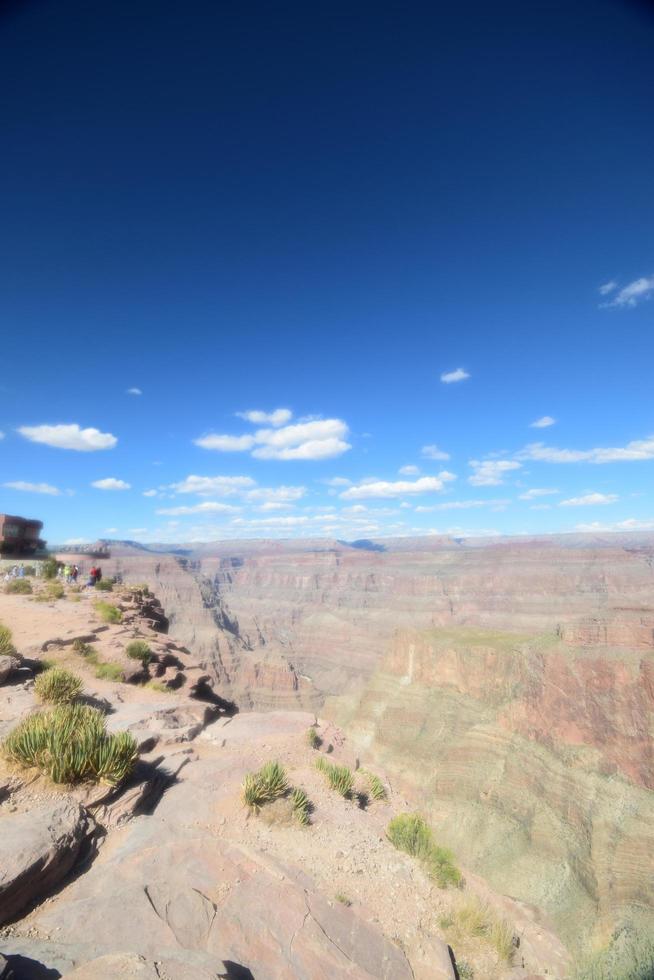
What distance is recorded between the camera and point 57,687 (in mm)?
11539

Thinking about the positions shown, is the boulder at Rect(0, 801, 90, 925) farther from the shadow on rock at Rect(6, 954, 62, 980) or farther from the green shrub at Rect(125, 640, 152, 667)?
the green shrub at Rect(125, 640, 152, 667)

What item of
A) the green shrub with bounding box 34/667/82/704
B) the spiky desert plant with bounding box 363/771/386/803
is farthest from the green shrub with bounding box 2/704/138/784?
the spiky desert plant with bounding box 363/771/386/803

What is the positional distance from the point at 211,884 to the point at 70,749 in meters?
3.24

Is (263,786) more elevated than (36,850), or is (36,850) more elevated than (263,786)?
(36,850)

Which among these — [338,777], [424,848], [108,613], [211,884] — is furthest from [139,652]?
[211,884]

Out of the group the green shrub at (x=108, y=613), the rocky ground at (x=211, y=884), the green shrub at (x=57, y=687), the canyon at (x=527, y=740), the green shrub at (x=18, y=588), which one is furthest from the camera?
the canyon at (x=527, y=740)

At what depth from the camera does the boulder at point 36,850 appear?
5066 mm

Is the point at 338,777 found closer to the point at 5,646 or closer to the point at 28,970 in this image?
the point at 28,970

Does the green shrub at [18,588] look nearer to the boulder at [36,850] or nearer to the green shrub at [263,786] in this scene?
the green shrub at [263,786]

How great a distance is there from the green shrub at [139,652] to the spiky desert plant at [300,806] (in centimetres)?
1004

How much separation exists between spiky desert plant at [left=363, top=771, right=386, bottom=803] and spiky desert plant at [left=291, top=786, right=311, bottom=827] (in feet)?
10.4

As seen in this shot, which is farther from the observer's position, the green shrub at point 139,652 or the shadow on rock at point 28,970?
the green shrub at point 139,652

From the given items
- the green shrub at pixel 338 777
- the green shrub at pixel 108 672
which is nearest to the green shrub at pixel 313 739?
the green shrub at pixel 338 777

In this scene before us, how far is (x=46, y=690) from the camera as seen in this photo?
11.4m
